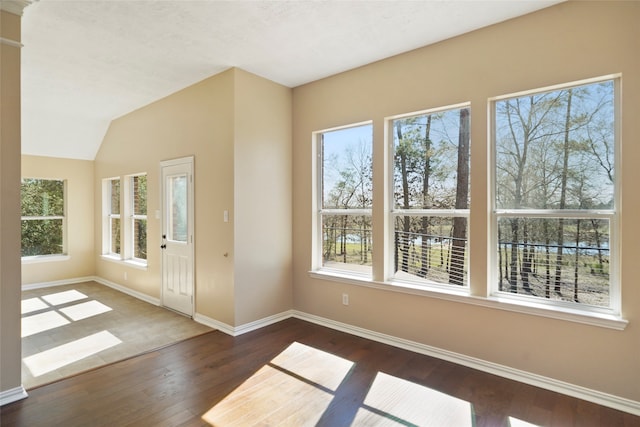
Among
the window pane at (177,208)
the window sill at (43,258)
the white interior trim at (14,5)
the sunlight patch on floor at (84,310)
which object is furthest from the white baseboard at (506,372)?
the window sill at (43,258)

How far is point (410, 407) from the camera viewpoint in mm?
2307

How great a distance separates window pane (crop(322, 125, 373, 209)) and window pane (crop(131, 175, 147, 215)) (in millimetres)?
3025

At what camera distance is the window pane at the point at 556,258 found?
2.45 metres

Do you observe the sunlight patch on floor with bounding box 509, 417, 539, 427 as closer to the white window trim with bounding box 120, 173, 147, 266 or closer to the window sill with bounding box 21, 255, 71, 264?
A: the white window trim with bounding box 120, 173, 147, 266

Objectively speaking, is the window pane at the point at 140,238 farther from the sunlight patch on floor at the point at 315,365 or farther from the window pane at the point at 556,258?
the window pane at the point at 556,258

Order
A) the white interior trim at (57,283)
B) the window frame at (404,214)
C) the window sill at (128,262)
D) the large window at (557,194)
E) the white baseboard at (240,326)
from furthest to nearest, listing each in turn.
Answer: the white interior trim at (57,283) → the window sill at (128,262) → the white baseboard at (240,326) → the window frame at (404,214) → the large window at (557,194)

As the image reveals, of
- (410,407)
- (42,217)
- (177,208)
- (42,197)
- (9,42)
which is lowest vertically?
(410,407)

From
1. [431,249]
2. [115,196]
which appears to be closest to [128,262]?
[115,196]

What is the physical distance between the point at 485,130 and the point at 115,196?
20.2 ft

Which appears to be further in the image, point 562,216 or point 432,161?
point 432,161

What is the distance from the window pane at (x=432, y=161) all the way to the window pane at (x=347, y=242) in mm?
498

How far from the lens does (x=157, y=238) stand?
4.71 metres

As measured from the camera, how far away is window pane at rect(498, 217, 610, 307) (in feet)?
8.02

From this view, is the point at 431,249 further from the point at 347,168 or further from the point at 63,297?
the point at 63,297
